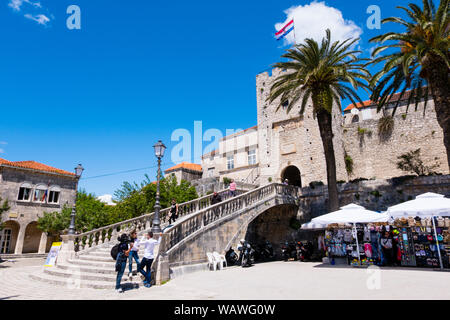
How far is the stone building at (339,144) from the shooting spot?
84.5 feet

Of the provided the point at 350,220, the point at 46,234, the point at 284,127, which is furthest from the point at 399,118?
the point at 46,234

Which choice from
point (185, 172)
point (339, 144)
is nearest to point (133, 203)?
point (339, 144)

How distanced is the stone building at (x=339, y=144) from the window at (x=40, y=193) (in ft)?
69.1

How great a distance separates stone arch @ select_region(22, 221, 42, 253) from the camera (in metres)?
29.0

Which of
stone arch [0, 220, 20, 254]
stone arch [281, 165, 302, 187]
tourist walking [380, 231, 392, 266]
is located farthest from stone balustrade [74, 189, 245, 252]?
stone arch [0, 220, 20, 254]

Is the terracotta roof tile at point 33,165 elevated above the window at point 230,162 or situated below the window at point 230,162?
below

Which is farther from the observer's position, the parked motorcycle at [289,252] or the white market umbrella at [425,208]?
the parked motorcycle at [289,252]

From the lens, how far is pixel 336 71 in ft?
54.6

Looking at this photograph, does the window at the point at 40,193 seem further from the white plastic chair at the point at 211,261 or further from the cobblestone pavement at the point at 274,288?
the white plastic chair at the point at 211,261

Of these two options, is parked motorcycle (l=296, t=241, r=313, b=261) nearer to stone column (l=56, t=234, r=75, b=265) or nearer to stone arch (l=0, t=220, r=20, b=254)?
stone column (l=56, t=234, r=75, b=265)

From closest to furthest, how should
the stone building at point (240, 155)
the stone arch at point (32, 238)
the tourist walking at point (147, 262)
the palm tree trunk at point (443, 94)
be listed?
the tourist walking at point (147, 262) < the palm tree trunk at point (443, 94) < the stone arch at point (32, 238) < the stone building at point (240, 155)

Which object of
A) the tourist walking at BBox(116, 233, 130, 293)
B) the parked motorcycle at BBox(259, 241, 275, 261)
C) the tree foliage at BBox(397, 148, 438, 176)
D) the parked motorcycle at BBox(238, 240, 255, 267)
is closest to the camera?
the tourist walking at BBox(116, 233, 130, 293)

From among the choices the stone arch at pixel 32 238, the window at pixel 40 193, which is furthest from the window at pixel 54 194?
the stone arch at pixel 32 238

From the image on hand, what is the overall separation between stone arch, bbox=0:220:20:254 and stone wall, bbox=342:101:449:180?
33.2 meters
